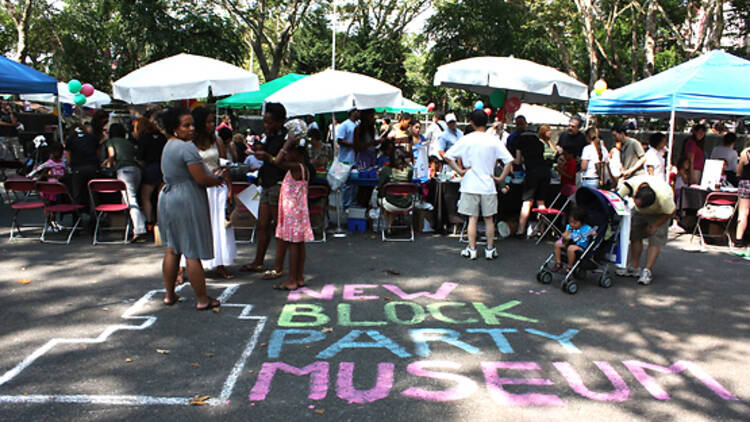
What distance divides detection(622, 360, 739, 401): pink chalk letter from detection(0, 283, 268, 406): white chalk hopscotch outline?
2.89 meters

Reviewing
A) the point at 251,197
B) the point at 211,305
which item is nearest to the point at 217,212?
the point at 251,197

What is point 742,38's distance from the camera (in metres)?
29.5

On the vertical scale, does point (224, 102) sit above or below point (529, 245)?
above

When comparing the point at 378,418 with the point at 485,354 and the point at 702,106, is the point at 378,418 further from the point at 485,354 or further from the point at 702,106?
the point at 702,106

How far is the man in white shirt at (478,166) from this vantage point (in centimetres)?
729

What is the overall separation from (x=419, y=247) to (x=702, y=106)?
500cm

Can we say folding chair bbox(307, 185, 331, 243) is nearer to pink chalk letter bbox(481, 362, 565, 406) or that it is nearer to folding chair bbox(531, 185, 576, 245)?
folding chair bbox(531, 185, 576, 245)

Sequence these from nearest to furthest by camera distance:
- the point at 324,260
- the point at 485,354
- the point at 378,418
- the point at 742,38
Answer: the point at 378,418 → the point at 485,354 → the point at 324,260 → the point at 742,38

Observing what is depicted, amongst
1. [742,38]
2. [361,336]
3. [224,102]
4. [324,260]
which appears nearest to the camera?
[361,336]

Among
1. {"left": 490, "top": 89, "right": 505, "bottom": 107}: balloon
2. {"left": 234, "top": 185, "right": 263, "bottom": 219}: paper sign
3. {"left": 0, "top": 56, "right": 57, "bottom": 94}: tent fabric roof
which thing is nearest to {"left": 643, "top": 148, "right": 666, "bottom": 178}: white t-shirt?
{"left": 490, "top": 89, "right": 505, "bottom": 107}: balloon

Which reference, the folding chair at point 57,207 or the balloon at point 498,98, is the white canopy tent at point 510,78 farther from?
the folding chair at point 57,207

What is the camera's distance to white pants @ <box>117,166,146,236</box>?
8055 millimetres

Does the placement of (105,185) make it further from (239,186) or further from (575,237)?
(575,237)

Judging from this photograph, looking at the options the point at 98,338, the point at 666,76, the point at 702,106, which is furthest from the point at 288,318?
the point at 666,76
